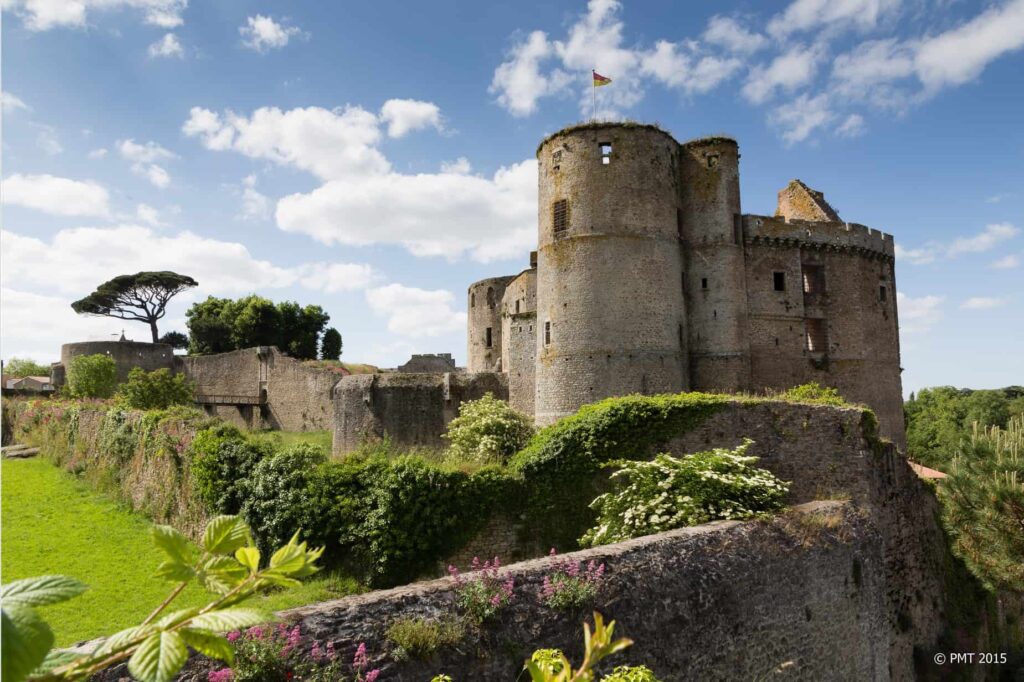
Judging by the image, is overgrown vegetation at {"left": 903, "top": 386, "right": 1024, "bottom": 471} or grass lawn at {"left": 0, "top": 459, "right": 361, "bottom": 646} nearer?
grass lawn at {"left": 0, "top": 459, "right": 361, "bottom": 646}

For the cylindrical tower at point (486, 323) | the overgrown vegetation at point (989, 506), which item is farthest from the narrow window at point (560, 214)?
the cylindrical tower at point (486, 323)

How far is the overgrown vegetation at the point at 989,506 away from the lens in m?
14.0

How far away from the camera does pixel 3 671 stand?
4.08ft

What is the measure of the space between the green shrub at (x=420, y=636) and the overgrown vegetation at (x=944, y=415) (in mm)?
40075

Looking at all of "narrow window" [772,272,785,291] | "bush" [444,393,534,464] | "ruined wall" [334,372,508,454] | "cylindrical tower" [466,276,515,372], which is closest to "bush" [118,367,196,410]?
"ruined wall" [334,372,508,454]

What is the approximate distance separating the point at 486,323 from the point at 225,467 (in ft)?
74.2

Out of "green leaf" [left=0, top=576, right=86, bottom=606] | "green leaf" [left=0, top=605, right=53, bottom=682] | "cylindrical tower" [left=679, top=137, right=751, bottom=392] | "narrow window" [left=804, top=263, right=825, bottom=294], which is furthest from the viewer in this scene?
"narrow window" [left=804, top=263, right=825, bottom=294]

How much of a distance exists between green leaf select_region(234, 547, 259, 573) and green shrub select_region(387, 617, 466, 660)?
14.1 feet

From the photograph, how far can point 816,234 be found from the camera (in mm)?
23453

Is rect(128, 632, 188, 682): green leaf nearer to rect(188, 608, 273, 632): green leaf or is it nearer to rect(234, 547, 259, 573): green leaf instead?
rect(188, 608, 273, 632): green leaf

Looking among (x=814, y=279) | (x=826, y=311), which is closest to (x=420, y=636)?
(x=826, y=311)

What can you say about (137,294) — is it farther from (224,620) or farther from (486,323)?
(224,620)

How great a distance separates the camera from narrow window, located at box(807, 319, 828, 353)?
23.3m

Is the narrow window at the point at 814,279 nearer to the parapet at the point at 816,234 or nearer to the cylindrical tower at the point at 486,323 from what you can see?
the parapet at the point at 816,234
